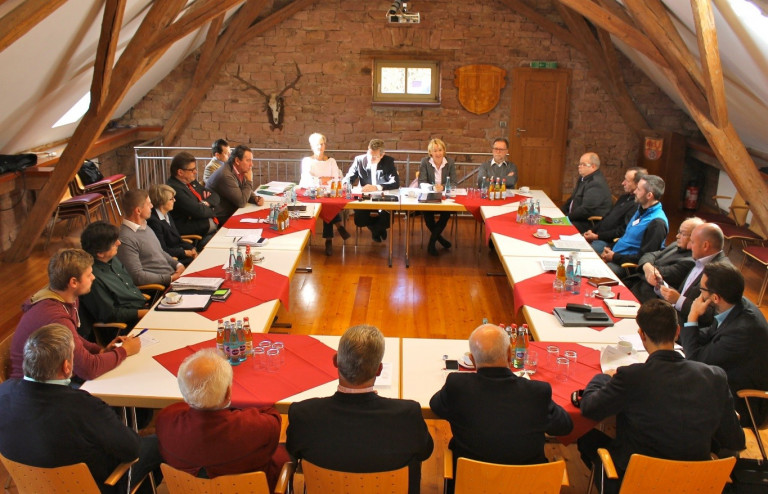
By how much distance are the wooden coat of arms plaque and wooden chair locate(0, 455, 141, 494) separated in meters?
8.58

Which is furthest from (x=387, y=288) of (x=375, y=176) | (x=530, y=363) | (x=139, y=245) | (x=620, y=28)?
(x=620, y=28)

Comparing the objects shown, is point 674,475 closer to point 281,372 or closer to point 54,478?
point 281,372

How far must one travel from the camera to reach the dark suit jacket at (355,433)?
2713 mm

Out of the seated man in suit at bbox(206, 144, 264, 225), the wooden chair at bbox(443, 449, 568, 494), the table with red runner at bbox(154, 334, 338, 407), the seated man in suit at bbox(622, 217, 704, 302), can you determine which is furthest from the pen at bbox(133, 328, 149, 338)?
the seated man in suit at bbox(622, 217, 704, 302)

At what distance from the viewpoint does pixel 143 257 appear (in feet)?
16.5

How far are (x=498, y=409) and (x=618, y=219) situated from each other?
413 cm

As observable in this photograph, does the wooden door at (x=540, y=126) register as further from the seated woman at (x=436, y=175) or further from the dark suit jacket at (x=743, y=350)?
the dark suit jacket at (x=743, y=350)

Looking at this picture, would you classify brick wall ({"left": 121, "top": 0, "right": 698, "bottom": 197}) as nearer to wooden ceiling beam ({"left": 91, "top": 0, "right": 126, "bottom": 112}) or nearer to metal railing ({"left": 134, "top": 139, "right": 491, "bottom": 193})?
metal railing ({"left": 134, "top": 139, "right": 491, "bottom": 193})

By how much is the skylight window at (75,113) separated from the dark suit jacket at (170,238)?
338 cm

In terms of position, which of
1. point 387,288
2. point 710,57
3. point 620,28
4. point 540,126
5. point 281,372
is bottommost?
point 387,288

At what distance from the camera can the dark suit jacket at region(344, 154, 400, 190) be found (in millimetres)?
7652

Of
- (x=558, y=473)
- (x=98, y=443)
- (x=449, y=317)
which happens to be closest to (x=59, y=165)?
(x=449, y=317)

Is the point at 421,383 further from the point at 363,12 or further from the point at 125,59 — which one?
the point at 363,12

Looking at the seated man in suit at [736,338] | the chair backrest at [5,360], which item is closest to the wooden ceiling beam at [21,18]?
the chair backrest at [5,360]
